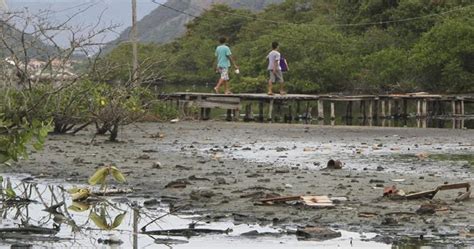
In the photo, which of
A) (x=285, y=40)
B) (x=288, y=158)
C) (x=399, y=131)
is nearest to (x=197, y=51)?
(x=285, y=40)

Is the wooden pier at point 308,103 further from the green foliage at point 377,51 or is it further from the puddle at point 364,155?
the puddle at point 364,155

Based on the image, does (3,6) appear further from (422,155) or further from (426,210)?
(422,155)

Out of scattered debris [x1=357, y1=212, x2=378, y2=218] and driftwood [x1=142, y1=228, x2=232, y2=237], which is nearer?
driftwood [x1=142, y1=228, x2=232, y2=237]

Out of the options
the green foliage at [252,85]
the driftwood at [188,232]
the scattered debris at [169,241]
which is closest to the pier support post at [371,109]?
the green foliage at [252,85]

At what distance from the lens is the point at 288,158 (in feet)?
53.7

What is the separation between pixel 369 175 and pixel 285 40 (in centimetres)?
4480

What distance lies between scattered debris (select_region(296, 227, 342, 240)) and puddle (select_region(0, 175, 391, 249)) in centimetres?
6

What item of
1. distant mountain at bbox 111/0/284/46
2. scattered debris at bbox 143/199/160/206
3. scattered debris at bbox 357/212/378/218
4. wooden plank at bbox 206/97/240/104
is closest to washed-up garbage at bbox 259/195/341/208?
scattered debris at bbox 357/212/378/218

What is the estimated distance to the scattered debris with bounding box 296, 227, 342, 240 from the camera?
8102 mm

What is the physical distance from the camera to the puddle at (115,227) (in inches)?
312

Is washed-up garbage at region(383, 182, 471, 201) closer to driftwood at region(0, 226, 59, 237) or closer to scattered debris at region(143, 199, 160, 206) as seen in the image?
scattered debris at region(143, 199, 160, 206)

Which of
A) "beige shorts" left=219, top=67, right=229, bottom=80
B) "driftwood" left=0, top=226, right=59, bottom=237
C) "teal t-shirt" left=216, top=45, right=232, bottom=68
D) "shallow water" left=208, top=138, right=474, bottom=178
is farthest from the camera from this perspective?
"beige shorts" left=219, top=67, right=229, bottom=80

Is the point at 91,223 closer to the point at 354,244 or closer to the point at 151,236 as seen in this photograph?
the point at 151,236

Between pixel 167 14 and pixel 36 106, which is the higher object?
pixel 167 14
